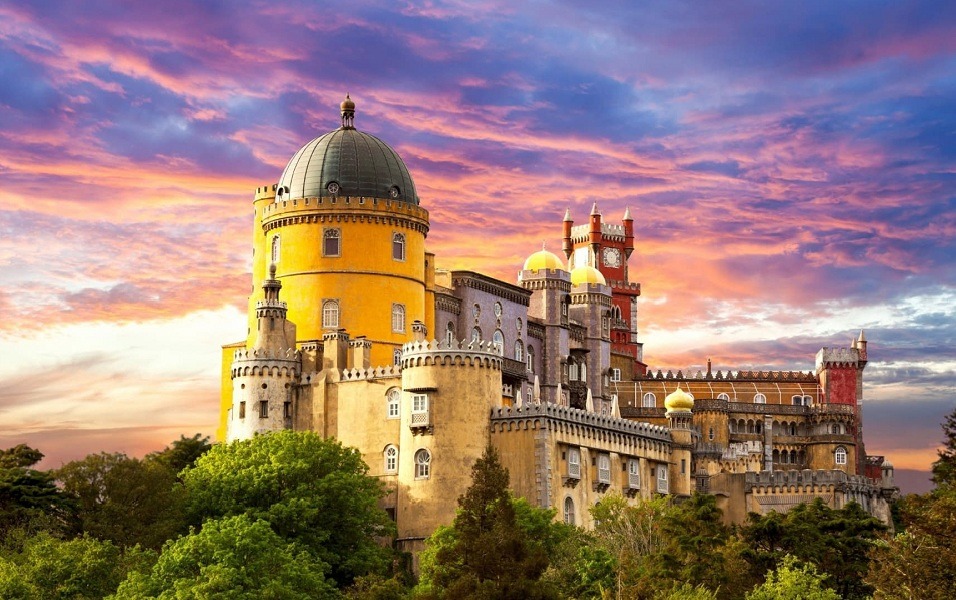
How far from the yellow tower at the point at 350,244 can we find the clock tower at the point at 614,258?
63042 millimetres

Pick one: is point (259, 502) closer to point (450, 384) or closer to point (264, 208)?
point (450, 384)

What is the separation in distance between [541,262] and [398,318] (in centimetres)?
2272

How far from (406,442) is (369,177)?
59.5 feet

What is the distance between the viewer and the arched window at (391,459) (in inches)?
4087

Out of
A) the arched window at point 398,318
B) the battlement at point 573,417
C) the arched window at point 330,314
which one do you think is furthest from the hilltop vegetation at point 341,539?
the arched window at point 398,318

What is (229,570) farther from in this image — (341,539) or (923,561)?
(923,561)

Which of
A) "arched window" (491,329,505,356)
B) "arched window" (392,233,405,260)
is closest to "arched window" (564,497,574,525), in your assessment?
"arched window" (392,233,405,260)

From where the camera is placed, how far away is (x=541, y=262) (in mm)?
132500

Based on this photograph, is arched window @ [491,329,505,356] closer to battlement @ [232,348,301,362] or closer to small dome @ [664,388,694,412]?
small dome @ [664,388,694,412]

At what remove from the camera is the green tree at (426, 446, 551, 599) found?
78.9 metres

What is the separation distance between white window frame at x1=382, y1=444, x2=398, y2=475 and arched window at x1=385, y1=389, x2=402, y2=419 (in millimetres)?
1710

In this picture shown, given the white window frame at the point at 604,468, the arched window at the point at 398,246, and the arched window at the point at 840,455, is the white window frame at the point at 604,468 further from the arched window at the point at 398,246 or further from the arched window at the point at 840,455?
the arched window at the point at 840,455

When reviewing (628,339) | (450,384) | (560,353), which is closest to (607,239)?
(628,339)

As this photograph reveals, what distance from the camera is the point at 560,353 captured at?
131m
